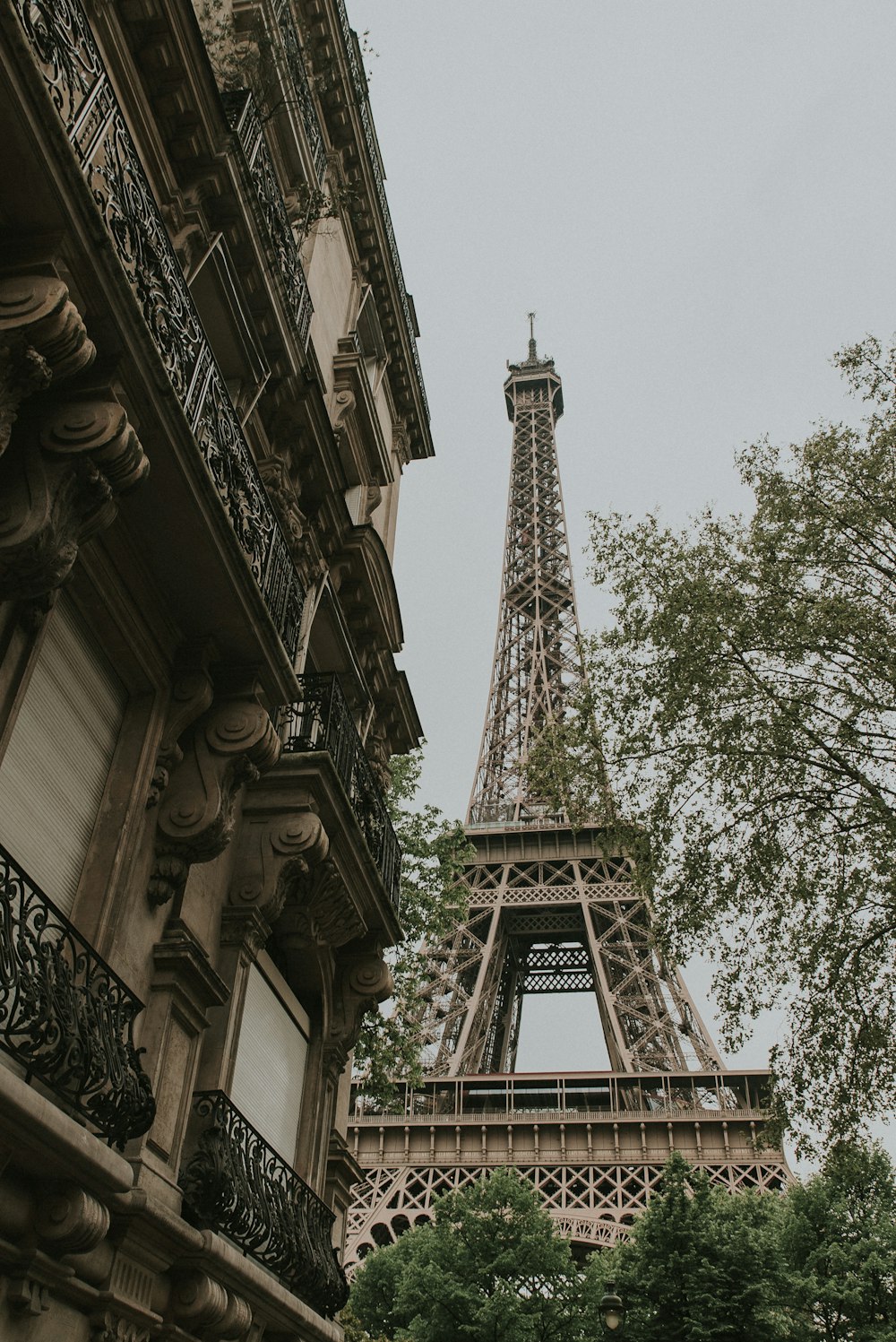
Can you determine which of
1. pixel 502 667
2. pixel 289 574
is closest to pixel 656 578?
pixel 289 574

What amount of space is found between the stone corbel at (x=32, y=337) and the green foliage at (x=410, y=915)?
49.3 feet

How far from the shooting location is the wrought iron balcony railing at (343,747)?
1126 cm

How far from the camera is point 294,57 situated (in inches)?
522

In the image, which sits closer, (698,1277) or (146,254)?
(146,254)

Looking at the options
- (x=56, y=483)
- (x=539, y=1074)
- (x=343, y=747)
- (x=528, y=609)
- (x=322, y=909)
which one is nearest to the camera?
(x=56, y=483)

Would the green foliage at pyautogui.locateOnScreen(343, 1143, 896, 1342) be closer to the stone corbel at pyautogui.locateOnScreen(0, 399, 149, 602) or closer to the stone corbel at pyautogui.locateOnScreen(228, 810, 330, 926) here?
the stone corbel at pyautogui.locateOnScreen(228, 810, 330, 926)

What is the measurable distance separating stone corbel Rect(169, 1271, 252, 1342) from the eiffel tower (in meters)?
21.9

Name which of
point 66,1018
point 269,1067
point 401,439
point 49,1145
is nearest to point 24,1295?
point 49,1145

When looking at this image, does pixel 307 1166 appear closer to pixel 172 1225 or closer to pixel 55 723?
pixel 172 1225

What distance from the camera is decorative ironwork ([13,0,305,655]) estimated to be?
265 inches

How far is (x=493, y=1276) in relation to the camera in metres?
29.2

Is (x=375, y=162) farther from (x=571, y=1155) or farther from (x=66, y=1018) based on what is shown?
(x=571, y=1155)

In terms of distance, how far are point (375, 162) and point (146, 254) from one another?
12.2m

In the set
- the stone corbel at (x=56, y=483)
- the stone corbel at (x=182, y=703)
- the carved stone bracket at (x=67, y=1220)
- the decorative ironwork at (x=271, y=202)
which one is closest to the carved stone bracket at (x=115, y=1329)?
the carved stone bracket at (x=67, y=1220)
